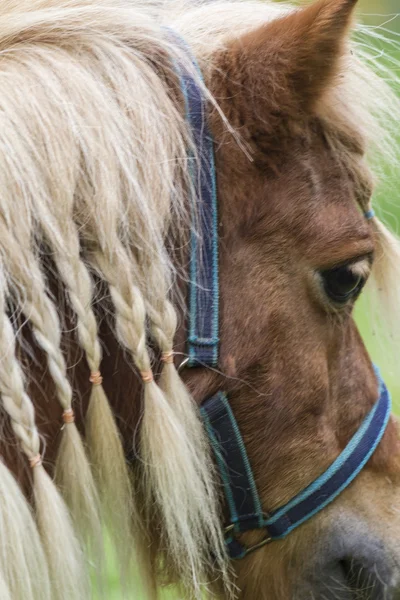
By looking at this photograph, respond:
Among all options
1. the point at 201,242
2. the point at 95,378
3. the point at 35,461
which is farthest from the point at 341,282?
the point at 35,461

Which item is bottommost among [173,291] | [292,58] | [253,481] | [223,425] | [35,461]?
[253,481]

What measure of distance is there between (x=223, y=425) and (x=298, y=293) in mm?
288

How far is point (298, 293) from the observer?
1.65 metres

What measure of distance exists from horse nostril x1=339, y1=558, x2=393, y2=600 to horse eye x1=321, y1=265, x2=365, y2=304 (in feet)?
1.77

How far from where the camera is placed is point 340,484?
175 centimetres

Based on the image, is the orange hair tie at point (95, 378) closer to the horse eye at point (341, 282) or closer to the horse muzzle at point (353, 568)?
the horse eye at point (341, 282)

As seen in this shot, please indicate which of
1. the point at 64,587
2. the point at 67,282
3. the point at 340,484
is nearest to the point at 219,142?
the point at 67,282

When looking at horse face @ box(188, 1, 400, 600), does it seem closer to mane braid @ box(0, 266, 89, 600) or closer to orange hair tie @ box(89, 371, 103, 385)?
orange hair tie @ box(89, 371, 103, 385)

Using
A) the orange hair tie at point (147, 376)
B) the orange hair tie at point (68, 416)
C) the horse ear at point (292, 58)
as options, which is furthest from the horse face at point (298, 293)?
the orange hair tie at point (68, 416)

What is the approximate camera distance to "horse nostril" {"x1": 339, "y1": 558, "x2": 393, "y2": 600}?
5.80 ft

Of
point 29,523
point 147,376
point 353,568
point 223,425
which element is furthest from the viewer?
point 353,568

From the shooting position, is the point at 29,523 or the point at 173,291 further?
the point at 173,291

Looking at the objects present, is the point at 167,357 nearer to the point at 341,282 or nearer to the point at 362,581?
the point at 341,282

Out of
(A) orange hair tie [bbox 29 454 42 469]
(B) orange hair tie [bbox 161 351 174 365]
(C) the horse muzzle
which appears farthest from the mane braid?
(C) the horse muzzle
